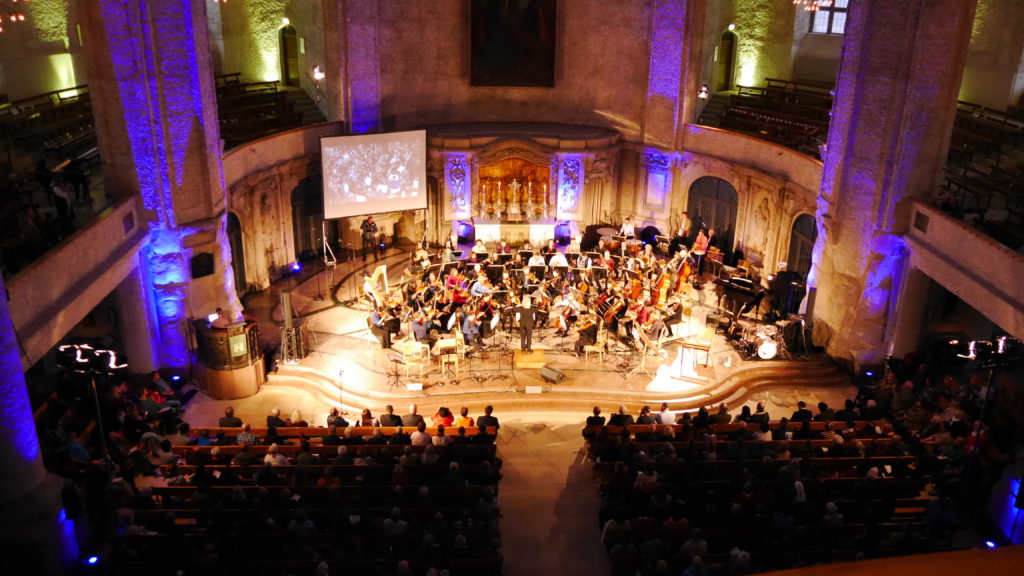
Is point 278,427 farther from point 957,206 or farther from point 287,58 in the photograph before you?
point 287,58

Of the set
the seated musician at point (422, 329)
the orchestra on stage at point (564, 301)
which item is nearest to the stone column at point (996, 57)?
the orchestra on stage at point (564, 301)

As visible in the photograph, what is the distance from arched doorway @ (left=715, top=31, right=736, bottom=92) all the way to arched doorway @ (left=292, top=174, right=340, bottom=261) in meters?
13.1

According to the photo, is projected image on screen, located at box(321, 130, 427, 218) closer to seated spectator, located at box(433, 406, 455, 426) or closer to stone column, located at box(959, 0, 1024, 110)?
seated spectator, located at box(433, 406, 455, 426)

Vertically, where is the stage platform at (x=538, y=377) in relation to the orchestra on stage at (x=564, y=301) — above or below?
below

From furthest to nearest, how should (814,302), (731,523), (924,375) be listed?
1. (814,302)
2. (924,375)
3. (731,523)

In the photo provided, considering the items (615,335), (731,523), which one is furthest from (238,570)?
(615,335)

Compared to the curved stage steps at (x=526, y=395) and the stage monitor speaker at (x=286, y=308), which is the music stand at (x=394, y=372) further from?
the stage monitor speaker at (x=286, y=308)

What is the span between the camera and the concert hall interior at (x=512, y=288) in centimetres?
1198

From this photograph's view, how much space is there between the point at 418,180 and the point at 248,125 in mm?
4683

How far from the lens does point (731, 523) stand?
11938 mm

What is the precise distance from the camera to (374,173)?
2225 cm

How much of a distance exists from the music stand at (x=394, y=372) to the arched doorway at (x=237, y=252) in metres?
4.77

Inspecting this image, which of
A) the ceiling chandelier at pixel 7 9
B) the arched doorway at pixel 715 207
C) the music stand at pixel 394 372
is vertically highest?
the ceiling chandelier at pixel 7 9

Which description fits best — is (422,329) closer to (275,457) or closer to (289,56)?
(275,457)
